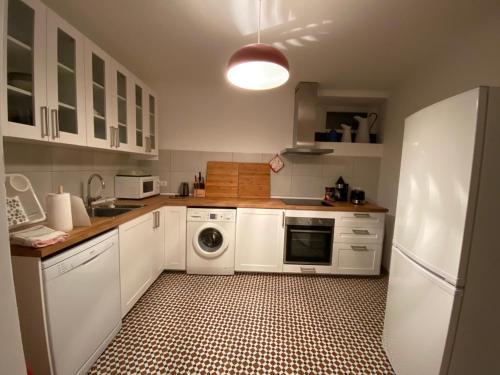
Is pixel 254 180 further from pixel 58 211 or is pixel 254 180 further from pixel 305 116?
pixel 58 211

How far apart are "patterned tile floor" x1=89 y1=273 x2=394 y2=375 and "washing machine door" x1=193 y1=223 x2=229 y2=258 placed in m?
0.30

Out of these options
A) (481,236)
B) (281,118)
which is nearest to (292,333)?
(481,236)

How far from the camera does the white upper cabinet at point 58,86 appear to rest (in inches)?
47.6

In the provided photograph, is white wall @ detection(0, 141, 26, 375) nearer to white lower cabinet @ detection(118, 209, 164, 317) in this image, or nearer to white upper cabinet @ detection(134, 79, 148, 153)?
white lower cabinet @ detection(118, 209, 164, 317)

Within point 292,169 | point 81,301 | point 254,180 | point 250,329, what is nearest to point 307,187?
point 292,169

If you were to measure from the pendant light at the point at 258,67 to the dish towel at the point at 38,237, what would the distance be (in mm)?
1278

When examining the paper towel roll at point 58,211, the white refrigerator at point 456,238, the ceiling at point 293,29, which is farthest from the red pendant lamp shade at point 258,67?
the paper towel roll at point 58,211

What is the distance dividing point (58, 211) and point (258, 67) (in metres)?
1.44

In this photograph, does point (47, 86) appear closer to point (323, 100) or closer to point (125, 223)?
point (125, 223)

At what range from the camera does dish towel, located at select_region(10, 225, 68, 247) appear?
3.66 feet

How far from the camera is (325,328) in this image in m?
1.87

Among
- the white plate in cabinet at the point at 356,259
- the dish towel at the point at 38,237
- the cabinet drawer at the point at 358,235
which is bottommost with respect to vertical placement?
the white plate in cabinet at the point at 356,259

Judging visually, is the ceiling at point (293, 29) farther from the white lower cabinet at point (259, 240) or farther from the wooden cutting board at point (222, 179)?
the white lower cabinet at point (259, 240)

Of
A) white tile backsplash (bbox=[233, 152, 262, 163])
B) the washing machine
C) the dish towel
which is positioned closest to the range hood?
white tile backsplash (bbox=[233, 152, 262, 163])
